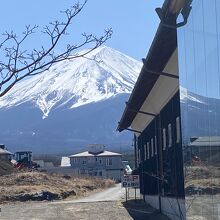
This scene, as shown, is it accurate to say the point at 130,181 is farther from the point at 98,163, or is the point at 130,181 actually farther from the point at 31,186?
the point at 98,163

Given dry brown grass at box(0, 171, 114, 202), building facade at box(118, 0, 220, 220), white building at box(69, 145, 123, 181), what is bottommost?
building facade at box(118, 0, 220, 220)

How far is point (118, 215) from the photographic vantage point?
2578cm

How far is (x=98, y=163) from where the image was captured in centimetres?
13288

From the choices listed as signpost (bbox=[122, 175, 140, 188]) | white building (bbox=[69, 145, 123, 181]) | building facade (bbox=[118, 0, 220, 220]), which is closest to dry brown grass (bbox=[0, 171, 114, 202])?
signpost (bbox=[122, 175, 140, 188])

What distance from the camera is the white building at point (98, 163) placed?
5134 inches

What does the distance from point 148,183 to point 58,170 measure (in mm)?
108300

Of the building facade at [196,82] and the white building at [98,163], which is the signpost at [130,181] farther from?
the white building at [98,163]

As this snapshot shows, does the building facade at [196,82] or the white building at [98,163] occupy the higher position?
the white building at [98,163]

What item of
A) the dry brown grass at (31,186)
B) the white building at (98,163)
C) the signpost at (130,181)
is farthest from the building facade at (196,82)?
the white building at (98,163)

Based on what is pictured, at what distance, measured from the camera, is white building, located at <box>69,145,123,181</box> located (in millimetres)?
130400

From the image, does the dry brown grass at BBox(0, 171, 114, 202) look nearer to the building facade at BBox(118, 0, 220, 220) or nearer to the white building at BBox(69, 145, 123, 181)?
the building facade at BBox(118, 0, 220, 220)

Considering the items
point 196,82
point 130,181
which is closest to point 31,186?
point 130,181

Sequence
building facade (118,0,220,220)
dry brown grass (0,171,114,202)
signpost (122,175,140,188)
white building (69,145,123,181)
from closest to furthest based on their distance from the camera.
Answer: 1. building facade (118,0,220,220)
2. signpost (122,175,140,188)
3. dry brown grass (0,171,114,202)
4. white building (69,145,123,181)

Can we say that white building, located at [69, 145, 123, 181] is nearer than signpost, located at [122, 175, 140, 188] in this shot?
No
